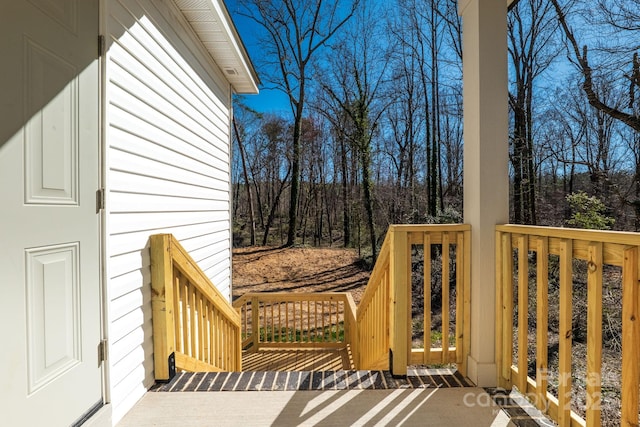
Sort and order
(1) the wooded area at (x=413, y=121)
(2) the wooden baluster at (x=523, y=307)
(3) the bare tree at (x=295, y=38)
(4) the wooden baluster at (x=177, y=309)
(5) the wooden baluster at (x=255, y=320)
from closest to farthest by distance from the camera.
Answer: (2) the wooden baluster at (x=523, y=307), (4) the wooden baluster at (x=177, y=309), (5) the wooden baluster at (x=255, y=320), (1) the wooded area at (x=413, y=121), (3) the bare tree at (x=295, y=38)

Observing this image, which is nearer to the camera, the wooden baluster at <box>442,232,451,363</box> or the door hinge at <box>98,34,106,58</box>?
the door hinge at <box>98,34,106,58</box>

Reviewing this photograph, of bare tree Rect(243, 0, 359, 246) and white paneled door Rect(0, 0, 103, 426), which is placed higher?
bare tree Rect(243, 0, 359, 246)

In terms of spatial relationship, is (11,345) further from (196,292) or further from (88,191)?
(196,292)

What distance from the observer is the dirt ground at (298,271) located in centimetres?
898

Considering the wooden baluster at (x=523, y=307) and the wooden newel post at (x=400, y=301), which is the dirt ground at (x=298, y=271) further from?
the wooden baluster at (x=523, y=307)

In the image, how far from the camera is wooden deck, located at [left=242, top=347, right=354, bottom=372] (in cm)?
439

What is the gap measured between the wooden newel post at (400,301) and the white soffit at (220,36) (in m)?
2.64

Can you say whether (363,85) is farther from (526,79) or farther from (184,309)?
(184,309)

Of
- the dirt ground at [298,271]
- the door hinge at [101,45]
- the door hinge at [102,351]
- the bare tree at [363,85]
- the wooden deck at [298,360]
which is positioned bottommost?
the wooden deck at [298,360]

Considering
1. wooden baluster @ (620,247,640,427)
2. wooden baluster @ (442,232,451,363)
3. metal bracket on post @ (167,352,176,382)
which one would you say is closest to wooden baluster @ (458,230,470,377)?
wooden baluster @ (442,232,451,363)

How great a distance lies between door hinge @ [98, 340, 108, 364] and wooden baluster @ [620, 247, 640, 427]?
2448 mm

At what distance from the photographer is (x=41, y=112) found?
1344mm

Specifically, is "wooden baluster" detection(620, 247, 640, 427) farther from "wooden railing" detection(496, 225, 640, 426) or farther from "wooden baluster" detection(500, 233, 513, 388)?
"wooden baluster" detection(500, 233, 513, 388)

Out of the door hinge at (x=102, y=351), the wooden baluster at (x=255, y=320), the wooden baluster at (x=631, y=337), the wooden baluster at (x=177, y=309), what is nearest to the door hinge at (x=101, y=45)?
the wooden baluster at (x=177, y=309)
